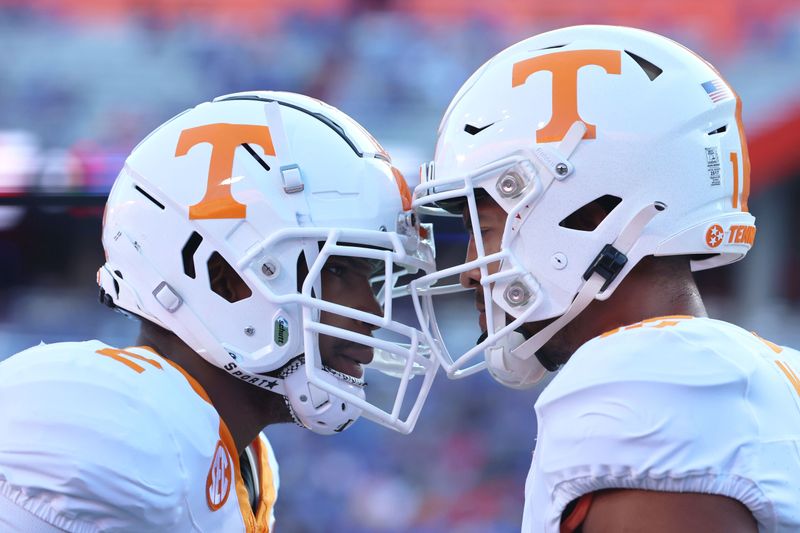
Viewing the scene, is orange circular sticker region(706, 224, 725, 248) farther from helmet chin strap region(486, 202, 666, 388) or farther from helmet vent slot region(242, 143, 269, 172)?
helmet vent slot region(242, 143, 269, 172)

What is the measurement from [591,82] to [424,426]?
285 centimetres

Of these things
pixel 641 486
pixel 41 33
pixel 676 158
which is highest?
pixel 676 158

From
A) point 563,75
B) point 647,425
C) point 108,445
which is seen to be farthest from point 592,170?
point 108,445

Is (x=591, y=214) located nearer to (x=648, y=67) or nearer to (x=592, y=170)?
(x=592, y=170)

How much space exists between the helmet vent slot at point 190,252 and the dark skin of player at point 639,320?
481 mm

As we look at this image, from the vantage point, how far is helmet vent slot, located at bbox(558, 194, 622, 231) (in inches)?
59.0

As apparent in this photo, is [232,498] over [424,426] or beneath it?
over

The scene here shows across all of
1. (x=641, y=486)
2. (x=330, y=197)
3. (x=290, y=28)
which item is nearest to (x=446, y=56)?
(x=290, y=28)

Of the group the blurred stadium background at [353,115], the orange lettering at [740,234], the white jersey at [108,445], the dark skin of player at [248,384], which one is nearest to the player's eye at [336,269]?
the dark skin of player at [248,384]

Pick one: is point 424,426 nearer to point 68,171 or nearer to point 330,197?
point 68,171

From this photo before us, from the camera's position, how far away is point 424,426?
417cm

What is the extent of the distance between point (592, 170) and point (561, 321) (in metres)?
0.25

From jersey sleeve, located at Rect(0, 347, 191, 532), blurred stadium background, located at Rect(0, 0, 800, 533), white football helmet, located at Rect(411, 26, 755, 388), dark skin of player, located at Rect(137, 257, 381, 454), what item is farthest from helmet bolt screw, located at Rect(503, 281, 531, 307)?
blurred stadium background, located at Rect(0, 0, 800, 533)

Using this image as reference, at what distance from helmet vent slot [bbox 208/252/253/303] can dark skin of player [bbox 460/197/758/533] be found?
0.40 meters
